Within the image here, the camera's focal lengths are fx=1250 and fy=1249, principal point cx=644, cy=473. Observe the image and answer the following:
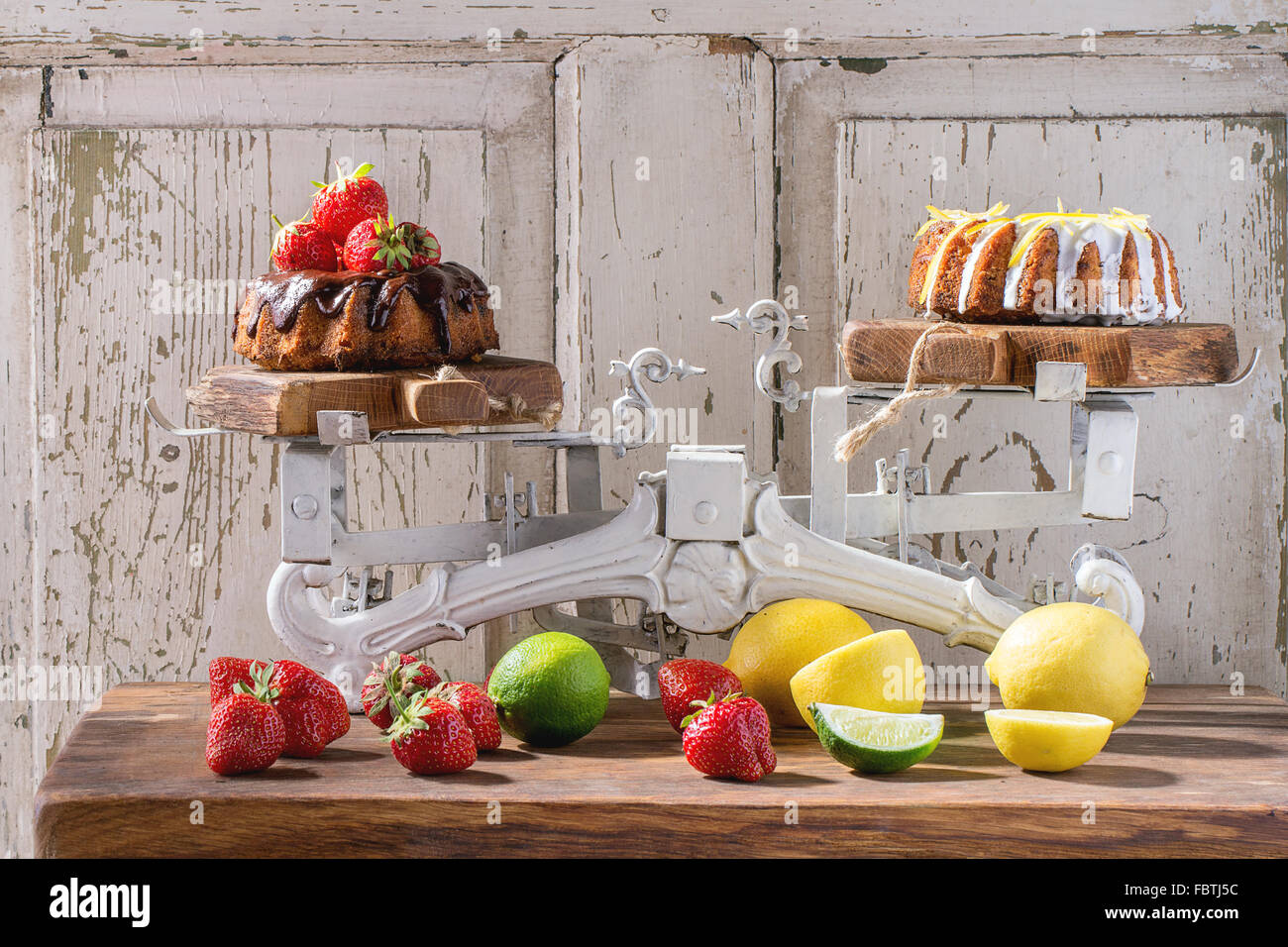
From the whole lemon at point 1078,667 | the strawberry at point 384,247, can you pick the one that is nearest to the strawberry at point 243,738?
the strawberry at point 384,247

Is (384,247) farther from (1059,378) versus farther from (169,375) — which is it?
(1059,378)

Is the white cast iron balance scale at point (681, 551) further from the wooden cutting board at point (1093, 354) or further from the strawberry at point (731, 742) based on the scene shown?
the strawberry at point (731, 742)

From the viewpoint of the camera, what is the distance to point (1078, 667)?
4.11ft

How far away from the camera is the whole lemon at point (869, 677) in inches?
49.8

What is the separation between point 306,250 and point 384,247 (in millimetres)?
117

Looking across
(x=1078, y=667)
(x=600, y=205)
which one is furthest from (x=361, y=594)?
(x=1078, y=667)

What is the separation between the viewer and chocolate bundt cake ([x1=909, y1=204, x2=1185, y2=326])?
1.31 meters

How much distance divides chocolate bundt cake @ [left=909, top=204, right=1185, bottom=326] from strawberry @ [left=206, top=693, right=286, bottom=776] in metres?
0.85

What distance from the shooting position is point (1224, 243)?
176cm

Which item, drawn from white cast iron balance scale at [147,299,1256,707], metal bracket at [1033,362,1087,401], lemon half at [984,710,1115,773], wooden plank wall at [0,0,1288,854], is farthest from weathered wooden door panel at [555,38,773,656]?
lemon half at [984,710,1115,773]

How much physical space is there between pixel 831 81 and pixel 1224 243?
1.96ft

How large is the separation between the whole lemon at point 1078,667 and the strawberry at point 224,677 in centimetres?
81
